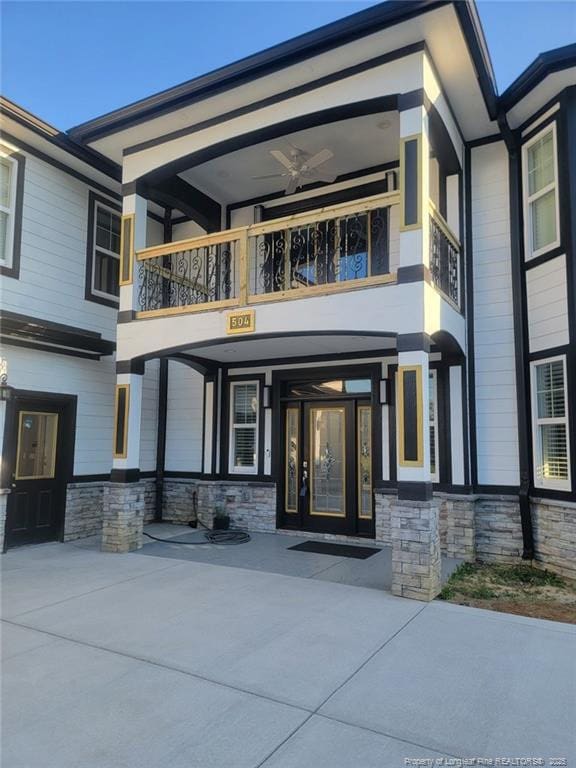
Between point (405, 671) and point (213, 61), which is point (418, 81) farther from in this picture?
point (405, 671)

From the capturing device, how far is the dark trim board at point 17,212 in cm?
793

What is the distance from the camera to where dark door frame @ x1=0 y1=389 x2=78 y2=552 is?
7703mm

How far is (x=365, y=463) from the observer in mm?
8398

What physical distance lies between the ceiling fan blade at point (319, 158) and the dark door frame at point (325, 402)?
308cm

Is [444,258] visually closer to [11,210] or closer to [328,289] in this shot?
[328,289]

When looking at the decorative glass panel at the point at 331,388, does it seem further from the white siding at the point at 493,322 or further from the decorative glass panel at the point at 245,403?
the white siding at the point at 493,322

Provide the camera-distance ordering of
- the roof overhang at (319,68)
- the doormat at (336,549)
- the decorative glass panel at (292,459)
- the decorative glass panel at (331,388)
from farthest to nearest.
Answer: the decorative glass panel at (292,459)
the decorative glass panel at (331,388)
the doormat at (336,549)
the roof overhang at (319,68)

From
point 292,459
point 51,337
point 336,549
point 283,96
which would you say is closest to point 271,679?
point 336,549

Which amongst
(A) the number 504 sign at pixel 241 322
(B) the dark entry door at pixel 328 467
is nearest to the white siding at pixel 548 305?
(B) the dark entry door at pixel 328 467

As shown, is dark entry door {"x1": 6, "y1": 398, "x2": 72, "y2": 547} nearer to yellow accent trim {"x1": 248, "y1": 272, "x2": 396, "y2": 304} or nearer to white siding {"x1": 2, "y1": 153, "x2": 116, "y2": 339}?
white siding {"x1": 2, "y1": 153, "x2": 116, "y2": 339}

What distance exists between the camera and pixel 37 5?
24.1 feet

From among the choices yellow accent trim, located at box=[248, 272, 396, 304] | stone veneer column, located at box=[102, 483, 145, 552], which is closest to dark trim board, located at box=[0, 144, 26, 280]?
stone veneer column, located at box=[102, 483, 145, 552]

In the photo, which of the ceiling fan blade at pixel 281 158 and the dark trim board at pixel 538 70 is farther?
the ceiling fan blade at pixel 281 158

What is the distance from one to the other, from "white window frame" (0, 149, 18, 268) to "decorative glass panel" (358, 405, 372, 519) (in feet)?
19.2
